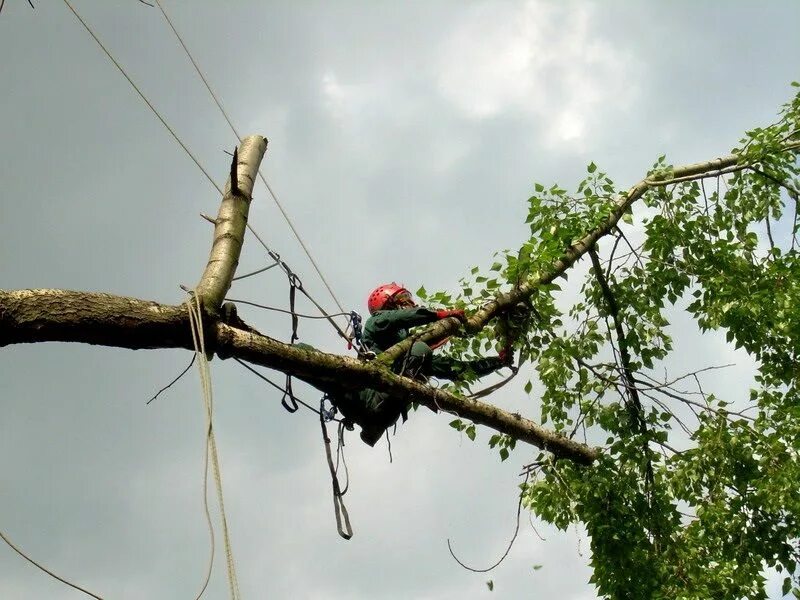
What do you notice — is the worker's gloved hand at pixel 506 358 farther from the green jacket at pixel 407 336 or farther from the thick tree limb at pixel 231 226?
the thick tree limb at pixel 231 226

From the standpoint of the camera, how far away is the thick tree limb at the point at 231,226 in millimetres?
3857

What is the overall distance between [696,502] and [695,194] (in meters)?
2.50

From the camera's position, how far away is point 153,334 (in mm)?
3455

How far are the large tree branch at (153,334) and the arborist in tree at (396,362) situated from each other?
1.01 ft

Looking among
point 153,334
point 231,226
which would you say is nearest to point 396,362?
point 231,226

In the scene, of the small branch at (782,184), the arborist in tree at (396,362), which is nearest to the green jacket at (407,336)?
the arborist in tree at (396,362)

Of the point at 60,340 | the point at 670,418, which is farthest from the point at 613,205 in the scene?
the point at 60,340

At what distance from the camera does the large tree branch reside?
3123mm

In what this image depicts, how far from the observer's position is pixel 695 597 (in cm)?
505

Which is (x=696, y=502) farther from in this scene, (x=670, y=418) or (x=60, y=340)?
(x=60, y=340)

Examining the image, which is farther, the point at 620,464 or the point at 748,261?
the point at 748,261

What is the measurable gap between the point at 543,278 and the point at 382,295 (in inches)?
54.8

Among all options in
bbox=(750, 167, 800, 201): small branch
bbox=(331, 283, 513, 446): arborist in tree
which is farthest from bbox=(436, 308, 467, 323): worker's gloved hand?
bbox=(750, 167, 800, 201): small branch

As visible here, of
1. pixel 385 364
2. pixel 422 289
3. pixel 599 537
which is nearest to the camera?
pixel 385 364
